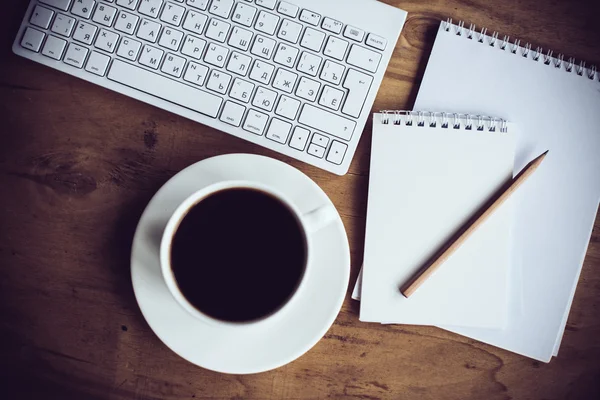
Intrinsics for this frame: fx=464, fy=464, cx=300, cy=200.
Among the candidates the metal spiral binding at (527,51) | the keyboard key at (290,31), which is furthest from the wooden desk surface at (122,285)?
the keyboard key at (290,31)

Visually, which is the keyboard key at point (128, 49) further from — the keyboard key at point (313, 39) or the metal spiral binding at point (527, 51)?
the metal spiral binding at point (527, 51)

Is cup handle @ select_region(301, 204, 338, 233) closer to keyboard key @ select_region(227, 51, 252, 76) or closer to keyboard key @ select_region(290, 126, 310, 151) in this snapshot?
keyboard key @ select_region(290, 126, 310, 151)

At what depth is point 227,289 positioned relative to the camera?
1.83 feet

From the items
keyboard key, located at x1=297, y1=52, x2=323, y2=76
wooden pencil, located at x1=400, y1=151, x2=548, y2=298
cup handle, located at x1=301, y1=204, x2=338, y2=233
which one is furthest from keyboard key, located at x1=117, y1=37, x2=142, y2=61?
wooden pencil, located at x1=400, y1=151, x2=548, y2=298

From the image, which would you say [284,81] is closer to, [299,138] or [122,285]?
[299,138]

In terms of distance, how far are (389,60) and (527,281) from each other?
1.17 ft

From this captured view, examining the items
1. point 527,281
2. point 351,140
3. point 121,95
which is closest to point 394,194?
point 351,140

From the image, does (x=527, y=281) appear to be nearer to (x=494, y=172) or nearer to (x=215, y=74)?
(x=494, y=172)

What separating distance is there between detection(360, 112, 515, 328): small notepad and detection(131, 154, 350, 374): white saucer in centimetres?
7

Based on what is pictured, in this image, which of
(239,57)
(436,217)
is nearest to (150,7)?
(239,57)

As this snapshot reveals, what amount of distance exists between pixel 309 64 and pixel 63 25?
0.33 m

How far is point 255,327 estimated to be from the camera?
56 cm

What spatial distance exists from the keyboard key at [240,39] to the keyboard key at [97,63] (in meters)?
0.17

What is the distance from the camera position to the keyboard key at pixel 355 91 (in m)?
0.61
